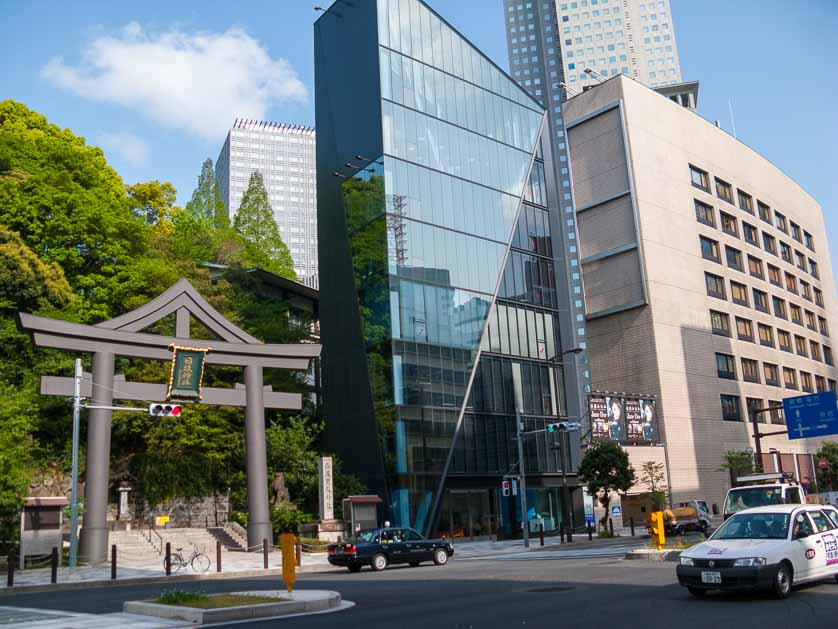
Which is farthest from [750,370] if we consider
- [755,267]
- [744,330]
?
[755,267]

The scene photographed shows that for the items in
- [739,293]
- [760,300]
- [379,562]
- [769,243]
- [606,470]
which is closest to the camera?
[379,562]

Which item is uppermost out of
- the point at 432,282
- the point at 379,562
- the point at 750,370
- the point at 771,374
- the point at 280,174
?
the point at 280,174

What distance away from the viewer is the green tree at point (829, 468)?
225ft

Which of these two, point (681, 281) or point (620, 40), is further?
point (620, 40)

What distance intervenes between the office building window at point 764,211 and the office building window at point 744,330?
41.6 ft

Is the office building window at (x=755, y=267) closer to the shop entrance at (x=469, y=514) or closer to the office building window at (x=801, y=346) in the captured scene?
the office building window at (x=801, y=346)

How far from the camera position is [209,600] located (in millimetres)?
14859

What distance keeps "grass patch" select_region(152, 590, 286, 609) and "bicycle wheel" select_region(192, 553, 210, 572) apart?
1255 centimetres

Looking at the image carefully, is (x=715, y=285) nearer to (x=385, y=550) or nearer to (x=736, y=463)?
(x=736, y=463)

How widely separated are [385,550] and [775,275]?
61.8 meters

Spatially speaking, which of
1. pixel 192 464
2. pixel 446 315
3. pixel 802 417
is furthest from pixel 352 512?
pixel 802 417

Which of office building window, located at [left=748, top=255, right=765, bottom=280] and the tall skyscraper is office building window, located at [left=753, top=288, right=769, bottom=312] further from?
the tall skyscraper

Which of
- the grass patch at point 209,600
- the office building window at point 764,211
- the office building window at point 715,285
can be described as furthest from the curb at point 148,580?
the office building window at point 764,211

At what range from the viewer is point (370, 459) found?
46406 millimetres
